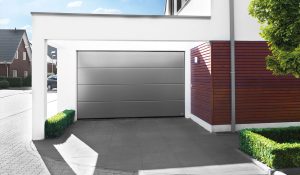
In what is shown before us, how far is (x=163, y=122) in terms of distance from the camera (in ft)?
39.4

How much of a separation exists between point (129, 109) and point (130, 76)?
1.52m

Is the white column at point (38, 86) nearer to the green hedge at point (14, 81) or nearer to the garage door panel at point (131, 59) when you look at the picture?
the garage door panel at point (131, 59)

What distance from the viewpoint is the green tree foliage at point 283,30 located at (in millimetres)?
5996

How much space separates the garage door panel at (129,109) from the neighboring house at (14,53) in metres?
28.1

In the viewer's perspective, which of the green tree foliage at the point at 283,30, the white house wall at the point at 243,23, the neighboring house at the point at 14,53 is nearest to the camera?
the green tree foliage at the point at 283,30

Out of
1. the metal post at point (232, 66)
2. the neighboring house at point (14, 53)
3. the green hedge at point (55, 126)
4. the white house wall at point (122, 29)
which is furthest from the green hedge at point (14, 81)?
the metal post at point (232, 66)

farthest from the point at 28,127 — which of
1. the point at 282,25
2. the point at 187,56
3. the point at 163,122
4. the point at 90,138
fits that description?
the point at 282,25

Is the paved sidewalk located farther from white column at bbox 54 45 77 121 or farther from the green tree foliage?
the green tree foliage

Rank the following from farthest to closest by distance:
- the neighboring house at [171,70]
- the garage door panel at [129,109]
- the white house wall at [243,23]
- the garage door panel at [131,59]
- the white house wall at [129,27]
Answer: the garage door panel at [129,109] → the garage door panel at [131,59] → the white house wall at [243,23] → the neighboring house at [171,70] → the white house wall at [129,27]

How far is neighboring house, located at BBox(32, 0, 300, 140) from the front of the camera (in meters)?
9.02

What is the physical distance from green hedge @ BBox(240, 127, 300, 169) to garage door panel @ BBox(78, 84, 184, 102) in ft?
19.6

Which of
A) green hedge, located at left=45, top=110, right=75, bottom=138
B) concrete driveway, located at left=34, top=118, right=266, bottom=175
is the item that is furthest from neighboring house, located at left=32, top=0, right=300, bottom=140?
concrete driveway, located at left=34, top=118, right=266, bottom=175

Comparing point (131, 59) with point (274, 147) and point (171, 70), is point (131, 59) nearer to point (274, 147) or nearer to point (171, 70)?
point (171, 70)

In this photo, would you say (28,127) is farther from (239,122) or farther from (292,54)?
(292,54)
